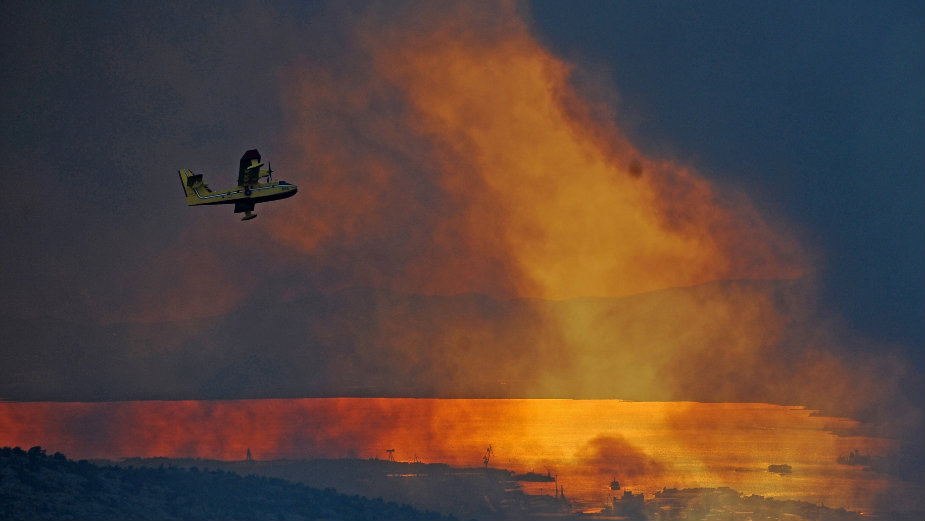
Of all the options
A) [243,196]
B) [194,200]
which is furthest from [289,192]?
[194,200]

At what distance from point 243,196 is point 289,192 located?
7.50 meters

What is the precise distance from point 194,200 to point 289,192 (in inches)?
846

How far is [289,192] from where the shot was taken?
608 feet

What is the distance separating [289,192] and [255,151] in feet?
31.2

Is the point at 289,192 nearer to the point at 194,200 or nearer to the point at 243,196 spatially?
the point at 243,196

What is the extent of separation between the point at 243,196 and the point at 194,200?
48.8 ft

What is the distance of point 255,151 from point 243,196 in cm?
744

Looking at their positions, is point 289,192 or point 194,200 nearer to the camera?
point 289,192

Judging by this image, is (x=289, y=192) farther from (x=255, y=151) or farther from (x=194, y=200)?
(x=194, y=200)

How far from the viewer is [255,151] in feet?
621

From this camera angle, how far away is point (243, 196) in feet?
614

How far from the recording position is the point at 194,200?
7810 inches
